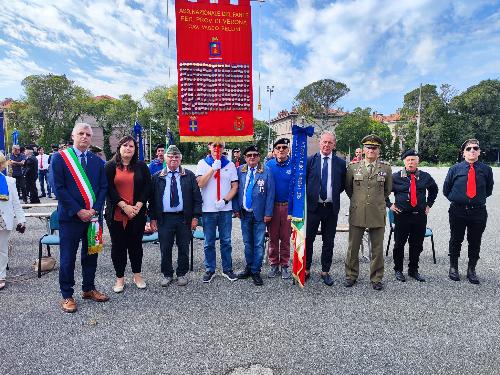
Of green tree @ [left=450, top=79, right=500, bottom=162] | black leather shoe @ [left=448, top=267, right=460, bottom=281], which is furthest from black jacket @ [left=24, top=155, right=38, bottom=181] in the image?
green tree @ [left=450, top=79, right=500, bottom=162]

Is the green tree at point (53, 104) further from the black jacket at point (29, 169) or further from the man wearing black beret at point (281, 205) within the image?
the man wearing black beret at point (281, 205)

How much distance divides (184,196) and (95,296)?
1.60m

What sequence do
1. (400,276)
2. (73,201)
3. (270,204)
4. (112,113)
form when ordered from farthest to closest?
1. (112,113)
2. (400,276)
3. (270,204)
4. (73,201)

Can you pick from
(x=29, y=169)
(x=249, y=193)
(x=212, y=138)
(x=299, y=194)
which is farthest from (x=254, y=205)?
(x=29, y=169)

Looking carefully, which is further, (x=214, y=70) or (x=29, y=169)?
(x=29, y=169)

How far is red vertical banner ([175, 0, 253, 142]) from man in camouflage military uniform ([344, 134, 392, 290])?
1.82 metres

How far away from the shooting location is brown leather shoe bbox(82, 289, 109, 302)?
12.8 ft

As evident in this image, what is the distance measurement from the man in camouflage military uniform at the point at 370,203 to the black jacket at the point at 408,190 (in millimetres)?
240

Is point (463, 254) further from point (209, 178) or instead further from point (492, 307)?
point (209, 178)

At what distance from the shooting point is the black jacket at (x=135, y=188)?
3.97 meters

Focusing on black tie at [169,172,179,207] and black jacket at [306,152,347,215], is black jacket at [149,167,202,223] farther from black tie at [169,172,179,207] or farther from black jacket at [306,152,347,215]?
black jacket at [306,152,347,215]

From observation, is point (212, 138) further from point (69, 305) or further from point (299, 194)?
point (69, 305)

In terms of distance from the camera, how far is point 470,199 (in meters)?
4.47

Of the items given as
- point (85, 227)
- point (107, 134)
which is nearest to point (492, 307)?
point (85, 227)
